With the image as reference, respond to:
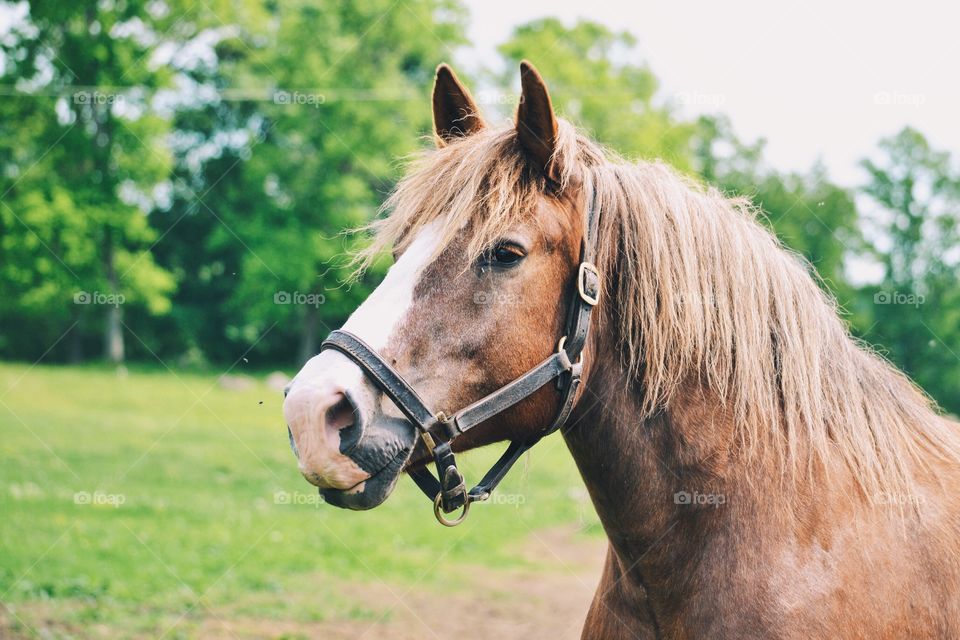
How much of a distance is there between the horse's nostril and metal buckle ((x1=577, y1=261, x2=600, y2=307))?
0.79 m

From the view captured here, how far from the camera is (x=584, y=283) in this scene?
239cm

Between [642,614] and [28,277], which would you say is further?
[28,277]

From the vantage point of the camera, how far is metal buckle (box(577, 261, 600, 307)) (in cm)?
237

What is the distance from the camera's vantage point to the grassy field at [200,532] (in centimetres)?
680

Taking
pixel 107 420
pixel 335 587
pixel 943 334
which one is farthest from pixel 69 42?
pixel 943 334

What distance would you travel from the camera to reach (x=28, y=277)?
88.0ft

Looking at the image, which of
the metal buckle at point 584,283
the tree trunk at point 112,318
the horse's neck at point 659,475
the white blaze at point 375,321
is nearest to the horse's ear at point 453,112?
the white blaze at point 375,321

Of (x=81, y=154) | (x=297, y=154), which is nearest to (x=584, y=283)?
(x=81, y=154)

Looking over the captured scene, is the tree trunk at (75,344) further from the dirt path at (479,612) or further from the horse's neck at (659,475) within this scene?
the horse's neck at (659,475)

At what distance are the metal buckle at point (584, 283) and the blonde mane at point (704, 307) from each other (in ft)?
0.40

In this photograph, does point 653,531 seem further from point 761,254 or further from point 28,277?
point 28,277

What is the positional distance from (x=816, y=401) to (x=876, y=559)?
0.51m

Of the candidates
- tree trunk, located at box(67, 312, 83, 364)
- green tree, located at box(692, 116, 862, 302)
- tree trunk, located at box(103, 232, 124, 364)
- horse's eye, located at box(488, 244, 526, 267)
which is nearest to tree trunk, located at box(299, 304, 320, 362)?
tree trunk, located at box(103, 232, 124, 364)

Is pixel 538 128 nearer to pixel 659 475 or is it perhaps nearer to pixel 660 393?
pixel 660 393
